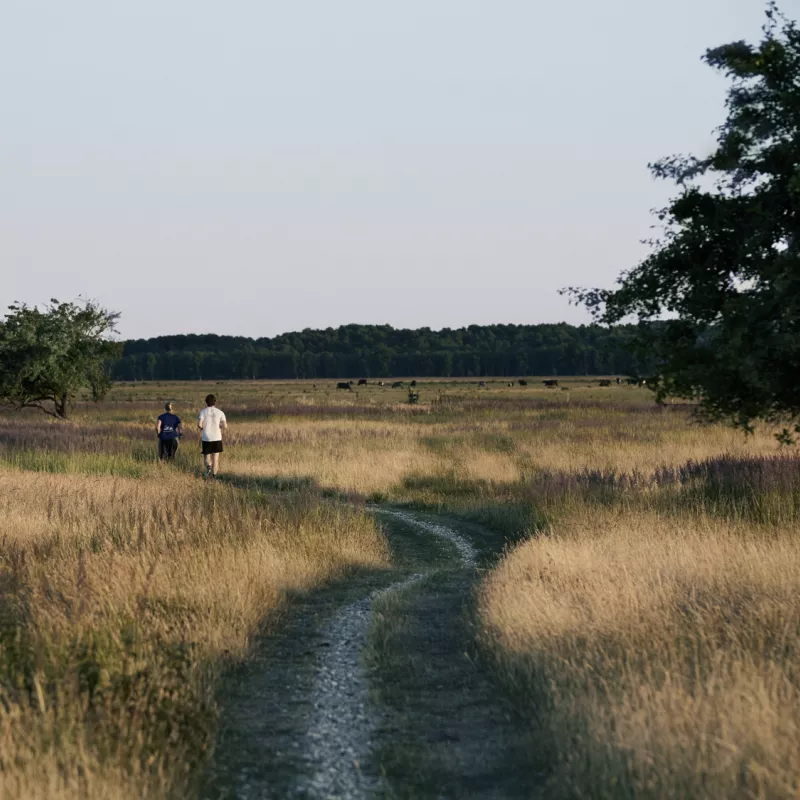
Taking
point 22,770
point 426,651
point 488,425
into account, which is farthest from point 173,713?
point 488,425

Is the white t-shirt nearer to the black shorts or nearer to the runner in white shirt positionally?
the runner in white shirt

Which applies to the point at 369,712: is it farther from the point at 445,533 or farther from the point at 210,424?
the point at 210,424

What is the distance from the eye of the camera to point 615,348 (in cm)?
1255

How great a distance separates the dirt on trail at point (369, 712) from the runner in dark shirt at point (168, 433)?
13494mm

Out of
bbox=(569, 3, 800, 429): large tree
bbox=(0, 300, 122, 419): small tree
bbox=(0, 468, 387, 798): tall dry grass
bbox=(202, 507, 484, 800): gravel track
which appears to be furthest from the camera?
bbox=(0, 300, 122, 419): small tree

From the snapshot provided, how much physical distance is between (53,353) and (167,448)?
16.2m

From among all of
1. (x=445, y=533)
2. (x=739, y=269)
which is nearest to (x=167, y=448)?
(x=445, y=533)

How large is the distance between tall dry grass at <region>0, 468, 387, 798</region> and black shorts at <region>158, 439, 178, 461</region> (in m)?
8.51

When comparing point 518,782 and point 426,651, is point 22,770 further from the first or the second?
point 426,651

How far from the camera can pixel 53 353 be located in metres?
37.2

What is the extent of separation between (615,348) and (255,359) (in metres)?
182

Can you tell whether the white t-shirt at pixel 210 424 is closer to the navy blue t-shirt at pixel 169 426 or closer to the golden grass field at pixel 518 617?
the navy blue t-shirt at pixel 169 426

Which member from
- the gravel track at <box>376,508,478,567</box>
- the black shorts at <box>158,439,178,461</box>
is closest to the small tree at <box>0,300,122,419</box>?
the black shorts at <box>158,439,178,461</box>

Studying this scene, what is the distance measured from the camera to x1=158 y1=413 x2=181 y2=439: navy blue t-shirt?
73.9 ft
